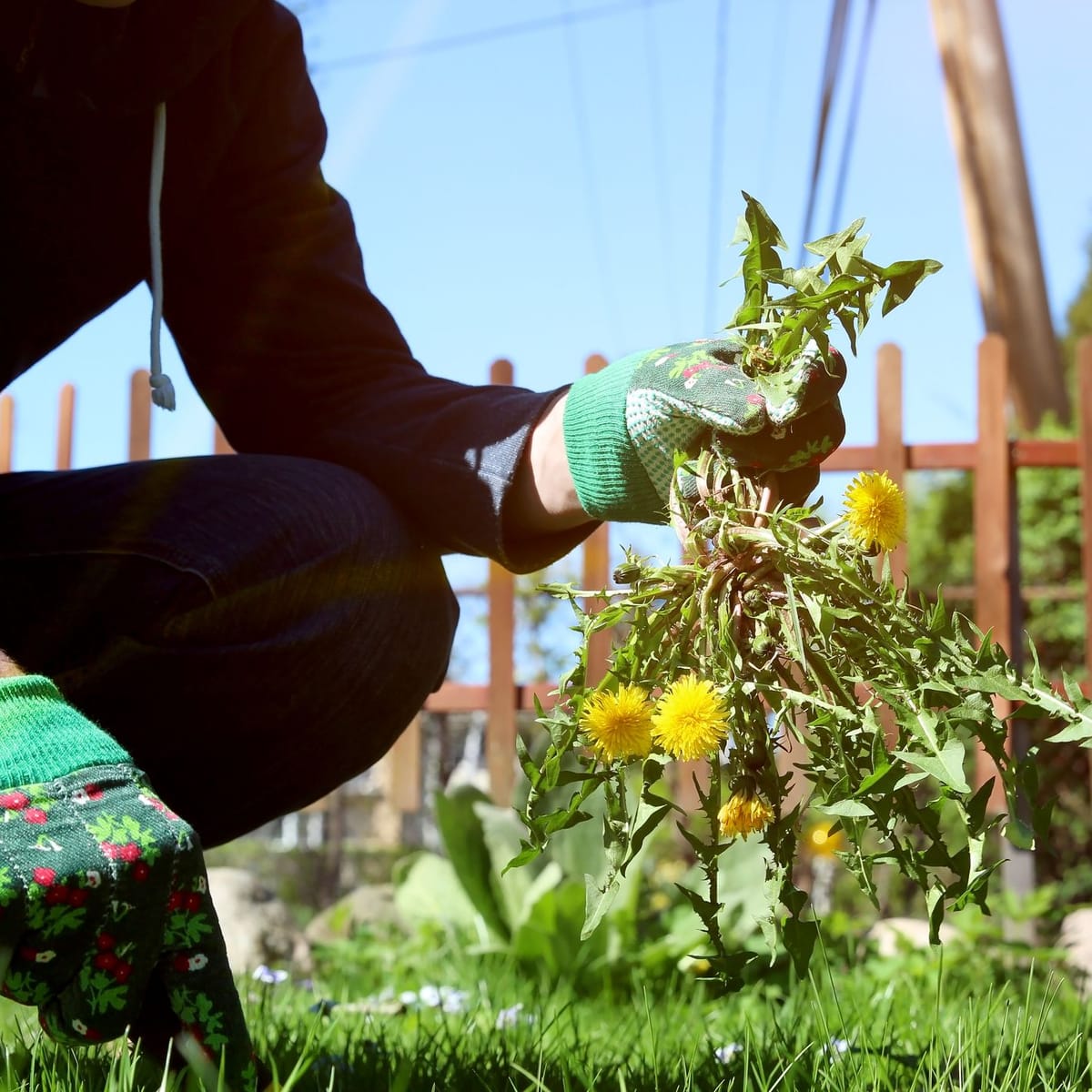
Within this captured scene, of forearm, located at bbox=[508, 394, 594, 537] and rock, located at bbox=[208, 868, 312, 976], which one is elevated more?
forearm, located at bbox=[508, 394, 594, 537]

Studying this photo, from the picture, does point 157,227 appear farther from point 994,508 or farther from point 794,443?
point 994,508

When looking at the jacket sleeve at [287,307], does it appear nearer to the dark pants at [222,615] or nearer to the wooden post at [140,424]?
the dark pants at [222,615]

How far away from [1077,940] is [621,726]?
2908 millimetres

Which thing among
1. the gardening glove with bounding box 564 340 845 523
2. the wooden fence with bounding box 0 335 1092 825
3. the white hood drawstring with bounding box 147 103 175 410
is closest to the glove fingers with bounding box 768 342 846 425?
the gardening glove with bounding box 564 340 845 523

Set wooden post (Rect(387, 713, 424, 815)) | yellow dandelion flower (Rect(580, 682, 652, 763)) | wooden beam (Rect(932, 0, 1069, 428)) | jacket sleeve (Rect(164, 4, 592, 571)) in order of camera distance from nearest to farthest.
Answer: yellow dandelion flower (Rect(580, 682, 652, 763)) → jacket sleeve (Rect(164, 4, 592, 571)) → wooden post (Rect(387, 713, 424, 815)) → wooden beam (Rect(932, 0, 1069, 428))

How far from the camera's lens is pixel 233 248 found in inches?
65.5

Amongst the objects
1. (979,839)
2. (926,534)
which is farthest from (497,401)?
(926,534)

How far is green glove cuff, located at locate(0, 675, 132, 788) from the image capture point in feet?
2.95

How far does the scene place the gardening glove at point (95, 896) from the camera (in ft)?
2.81

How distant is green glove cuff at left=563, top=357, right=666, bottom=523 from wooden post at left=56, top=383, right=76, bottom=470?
4.10 m

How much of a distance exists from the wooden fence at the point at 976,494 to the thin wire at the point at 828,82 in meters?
1.95

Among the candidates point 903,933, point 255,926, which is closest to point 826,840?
point 903,933

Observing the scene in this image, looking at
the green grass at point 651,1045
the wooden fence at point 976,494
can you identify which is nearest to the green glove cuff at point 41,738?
the green grass at point 651,1045

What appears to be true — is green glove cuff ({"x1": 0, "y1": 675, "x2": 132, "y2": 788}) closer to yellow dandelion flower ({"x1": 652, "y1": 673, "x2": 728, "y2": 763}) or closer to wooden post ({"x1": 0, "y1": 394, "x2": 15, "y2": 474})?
yellow dandelion flower ({"x1": 652, "y1": 673, "x2": 728, "y2": 763})
